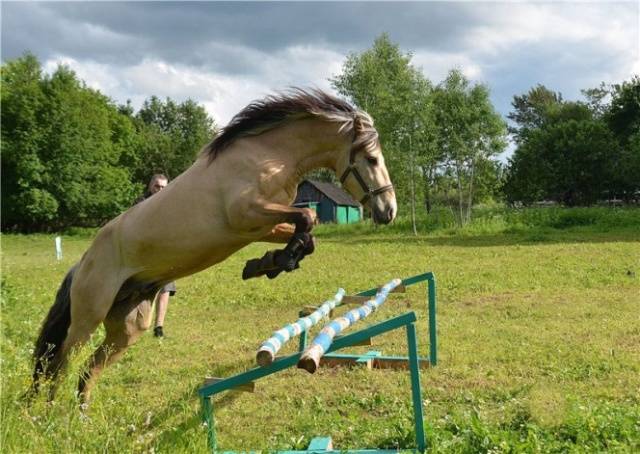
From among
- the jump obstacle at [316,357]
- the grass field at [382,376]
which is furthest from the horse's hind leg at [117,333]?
the jump obstacle at [316,357]

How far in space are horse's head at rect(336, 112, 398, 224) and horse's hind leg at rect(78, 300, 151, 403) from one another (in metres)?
1.75

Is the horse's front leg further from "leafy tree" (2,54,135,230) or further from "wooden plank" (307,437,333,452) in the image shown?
"leafy tree" (2,54,135,230)

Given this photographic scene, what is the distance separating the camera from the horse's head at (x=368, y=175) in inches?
129

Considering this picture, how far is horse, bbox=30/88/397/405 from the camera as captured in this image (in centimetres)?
319

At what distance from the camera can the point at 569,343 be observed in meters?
5.82

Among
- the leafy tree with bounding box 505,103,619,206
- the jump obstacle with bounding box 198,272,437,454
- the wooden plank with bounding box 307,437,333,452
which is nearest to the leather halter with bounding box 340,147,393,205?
the jump obstacle with bounding box 198,272,437,454

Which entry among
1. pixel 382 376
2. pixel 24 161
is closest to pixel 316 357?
pixel 382 376

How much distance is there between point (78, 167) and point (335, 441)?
33.0 meters

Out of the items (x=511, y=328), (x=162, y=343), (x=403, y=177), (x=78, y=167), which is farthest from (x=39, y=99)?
(x=511, y=328)

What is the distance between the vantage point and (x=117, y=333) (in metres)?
3.97

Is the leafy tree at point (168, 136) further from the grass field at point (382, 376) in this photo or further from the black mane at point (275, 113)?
the black mane at point (275, 113)

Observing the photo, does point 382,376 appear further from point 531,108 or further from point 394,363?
point 531,108

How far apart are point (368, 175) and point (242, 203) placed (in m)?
0.77

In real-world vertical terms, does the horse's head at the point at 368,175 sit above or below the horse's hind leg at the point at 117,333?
above
